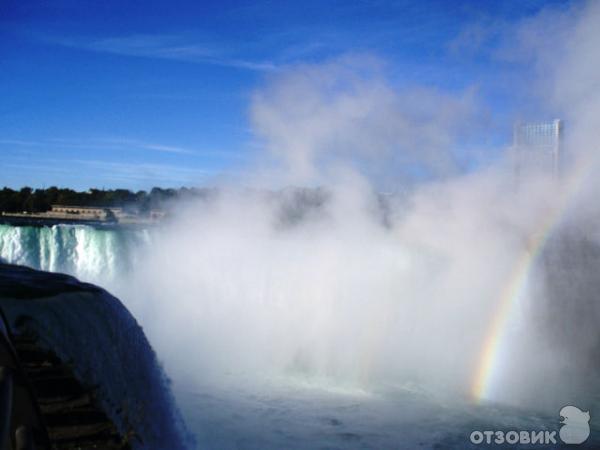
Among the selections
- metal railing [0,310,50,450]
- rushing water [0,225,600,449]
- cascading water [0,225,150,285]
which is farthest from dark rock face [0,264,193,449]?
cascading water [0,225,150,285]

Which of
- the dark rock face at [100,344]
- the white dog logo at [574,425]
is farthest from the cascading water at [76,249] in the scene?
the white dog logo at [574,425]

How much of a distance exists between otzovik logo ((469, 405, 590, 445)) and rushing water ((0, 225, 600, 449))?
5.9 inches

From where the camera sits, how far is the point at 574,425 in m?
9.47

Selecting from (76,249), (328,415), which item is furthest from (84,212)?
(328,415)

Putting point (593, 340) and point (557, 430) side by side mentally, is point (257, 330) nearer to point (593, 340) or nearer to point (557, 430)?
point (557, 430)

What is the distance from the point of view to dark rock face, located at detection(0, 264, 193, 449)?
5.05 metres

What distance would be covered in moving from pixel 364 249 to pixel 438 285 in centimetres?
177

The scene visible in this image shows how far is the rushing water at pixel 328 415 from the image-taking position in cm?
821

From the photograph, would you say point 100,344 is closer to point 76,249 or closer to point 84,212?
point 76,249

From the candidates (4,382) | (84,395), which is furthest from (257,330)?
(4,382)

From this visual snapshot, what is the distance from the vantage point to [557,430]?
9156mm

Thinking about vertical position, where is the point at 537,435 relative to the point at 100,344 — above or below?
below

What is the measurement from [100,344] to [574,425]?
8021 mm

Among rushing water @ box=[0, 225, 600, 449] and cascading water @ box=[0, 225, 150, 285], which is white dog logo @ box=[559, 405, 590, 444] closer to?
rushing water @ box=[0, 225, 600, 449]
